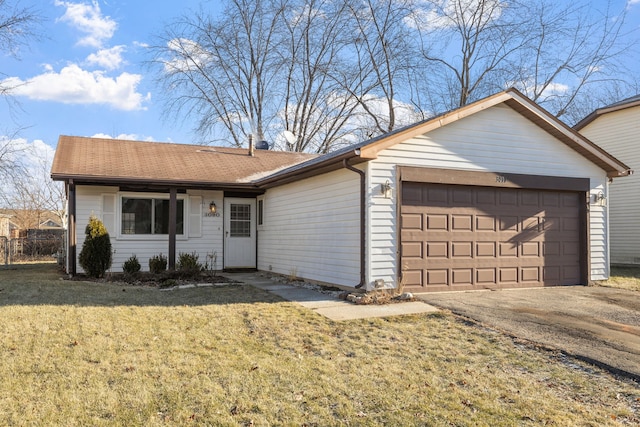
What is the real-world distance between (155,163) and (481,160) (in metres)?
8.99

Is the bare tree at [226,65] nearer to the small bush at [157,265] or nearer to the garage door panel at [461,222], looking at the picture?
the small bush at [157,265]

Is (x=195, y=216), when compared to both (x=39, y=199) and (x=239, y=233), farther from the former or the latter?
(x=39, y=199)

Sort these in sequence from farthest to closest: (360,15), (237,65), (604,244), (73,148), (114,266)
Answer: (237,65) < (360,15) < (73,148) < (114,266) < (604,244)

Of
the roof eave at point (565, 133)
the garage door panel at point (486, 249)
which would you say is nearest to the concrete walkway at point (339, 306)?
the garage door panel at point (486, 249)

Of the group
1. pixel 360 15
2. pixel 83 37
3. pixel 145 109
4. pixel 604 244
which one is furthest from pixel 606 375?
pixel 145 109

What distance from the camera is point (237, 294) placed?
880cm

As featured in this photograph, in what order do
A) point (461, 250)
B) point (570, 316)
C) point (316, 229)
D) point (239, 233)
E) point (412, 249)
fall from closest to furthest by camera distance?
1. point (570, 316)
2. point (412, 249)
3. point (461, 250)
4. point (316, 229)
5. point (239, 233)

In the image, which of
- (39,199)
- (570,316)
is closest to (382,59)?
(570,316)

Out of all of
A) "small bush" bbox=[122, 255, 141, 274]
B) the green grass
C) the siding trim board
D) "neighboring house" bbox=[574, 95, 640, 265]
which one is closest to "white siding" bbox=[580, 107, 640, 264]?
"neighboring house" bbox=[574, 95, 640, 265]

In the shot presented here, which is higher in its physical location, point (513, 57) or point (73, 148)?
point (513, 57)

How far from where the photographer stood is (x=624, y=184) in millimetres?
15523

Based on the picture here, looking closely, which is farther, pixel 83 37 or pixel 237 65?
pixel 237 65

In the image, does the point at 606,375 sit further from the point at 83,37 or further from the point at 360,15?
the point at 360,15

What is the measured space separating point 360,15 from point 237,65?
7974 millimetres
